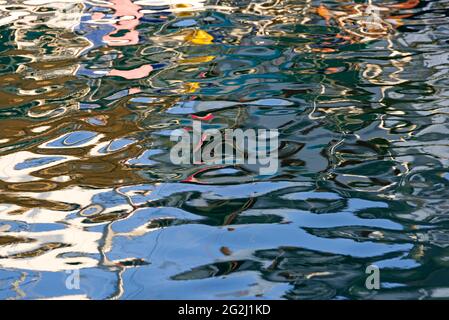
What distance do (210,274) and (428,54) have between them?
3.42m

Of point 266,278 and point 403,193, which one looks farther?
point 403,193

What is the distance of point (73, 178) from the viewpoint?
12.8ft

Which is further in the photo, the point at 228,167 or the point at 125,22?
the point at 125,22

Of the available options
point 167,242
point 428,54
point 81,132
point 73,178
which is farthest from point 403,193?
point 428,54

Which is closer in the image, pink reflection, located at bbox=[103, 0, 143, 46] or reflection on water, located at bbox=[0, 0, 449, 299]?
reflection on water, located at bbox=[0, 0, 449, 299]

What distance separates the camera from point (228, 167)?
3967mm

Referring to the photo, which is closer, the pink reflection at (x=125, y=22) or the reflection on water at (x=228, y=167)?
the reflection on water at (x=228, y=167)

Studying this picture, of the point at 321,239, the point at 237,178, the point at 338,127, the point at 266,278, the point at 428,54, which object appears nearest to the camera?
the point at 266,278

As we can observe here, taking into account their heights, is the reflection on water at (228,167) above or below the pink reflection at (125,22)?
below

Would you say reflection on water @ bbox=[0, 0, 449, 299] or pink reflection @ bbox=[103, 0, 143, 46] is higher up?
pink reflection @ bbox=[103, 0, 143, 46]

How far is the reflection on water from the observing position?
3.05m

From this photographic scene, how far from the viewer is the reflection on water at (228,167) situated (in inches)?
120
